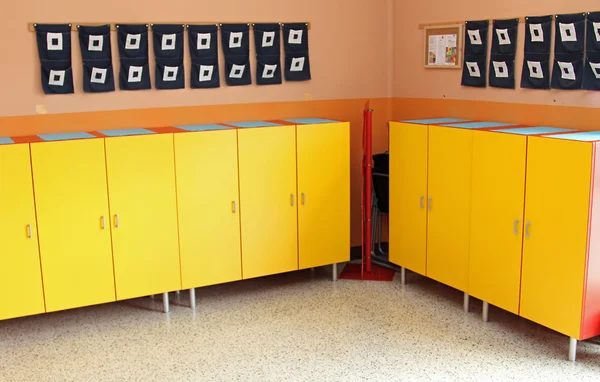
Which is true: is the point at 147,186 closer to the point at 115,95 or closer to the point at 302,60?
the point at 115,95

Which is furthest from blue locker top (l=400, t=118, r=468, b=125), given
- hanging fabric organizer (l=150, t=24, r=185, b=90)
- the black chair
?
hanging fabric organizer (l=150, t=24, r=185, b=90)

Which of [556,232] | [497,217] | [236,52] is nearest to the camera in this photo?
[556,232]

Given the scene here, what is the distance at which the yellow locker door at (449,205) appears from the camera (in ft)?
14.6

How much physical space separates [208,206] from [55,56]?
5.03 ft

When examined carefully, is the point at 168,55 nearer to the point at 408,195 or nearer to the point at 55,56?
the point at 55,56

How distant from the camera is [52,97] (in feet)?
15.3

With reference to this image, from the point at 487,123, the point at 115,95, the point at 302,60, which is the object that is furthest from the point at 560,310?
the point at 115,95

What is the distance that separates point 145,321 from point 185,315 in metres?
0.28

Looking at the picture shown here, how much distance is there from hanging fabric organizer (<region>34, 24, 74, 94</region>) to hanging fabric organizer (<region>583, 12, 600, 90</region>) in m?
3.55

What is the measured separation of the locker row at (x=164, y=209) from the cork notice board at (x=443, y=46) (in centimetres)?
100

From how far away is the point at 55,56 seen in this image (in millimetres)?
4617

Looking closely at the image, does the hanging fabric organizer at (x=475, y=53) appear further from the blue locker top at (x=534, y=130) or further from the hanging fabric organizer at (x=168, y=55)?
the hanging fabric organizer at (x=168, y=55)

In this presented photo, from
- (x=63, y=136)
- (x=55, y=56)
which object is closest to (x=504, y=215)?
(x=63, y=136)

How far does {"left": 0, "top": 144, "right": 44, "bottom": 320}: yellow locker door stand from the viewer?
Result: 410 centimetres
